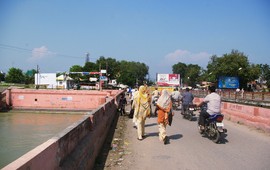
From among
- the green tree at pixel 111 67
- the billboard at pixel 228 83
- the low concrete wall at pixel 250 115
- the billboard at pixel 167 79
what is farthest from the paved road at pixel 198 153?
the green tree at pixel 111 67

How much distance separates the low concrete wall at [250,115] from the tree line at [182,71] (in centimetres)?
452

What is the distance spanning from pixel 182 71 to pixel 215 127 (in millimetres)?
164178

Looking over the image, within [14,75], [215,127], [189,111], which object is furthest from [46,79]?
[215,127]

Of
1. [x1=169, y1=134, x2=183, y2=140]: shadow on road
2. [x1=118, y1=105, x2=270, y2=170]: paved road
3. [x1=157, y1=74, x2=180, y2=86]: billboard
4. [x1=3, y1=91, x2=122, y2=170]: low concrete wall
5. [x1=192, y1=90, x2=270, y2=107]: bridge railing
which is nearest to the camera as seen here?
[x1=3, y1=91, x2=122, y2=170]: low concrete wall

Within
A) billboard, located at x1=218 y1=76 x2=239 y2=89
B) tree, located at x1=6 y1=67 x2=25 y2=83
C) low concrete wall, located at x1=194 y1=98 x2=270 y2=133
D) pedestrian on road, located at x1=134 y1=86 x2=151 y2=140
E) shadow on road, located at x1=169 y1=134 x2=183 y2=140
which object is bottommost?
shadow on road, located at x1=169 y1=134 x2=183 y2=140

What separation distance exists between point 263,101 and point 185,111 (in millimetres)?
9260

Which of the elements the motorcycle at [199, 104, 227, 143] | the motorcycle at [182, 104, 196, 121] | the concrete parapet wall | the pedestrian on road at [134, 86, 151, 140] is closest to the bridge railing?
the motorcycle at [182, 104, 196, 121]

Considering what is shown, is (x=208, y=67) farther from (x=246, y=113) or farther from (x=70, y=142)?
(x=70, y=142)

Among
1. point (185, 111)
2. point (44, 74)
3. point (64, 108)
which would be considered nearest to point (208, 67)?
point (44, 74)

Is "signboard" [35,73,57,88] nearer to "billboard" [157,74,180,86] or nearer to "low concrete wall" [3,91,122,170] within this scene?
"billboard" [157,74,180,86]

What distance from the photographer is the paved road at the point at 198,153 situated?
630 centimetres

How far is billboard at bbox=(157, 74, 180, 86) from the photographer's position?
1638 inches

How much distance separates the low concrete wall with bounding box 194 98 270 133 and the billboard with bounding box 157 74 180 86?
25103mm

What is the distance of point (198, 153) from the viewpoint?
24.3 ft
